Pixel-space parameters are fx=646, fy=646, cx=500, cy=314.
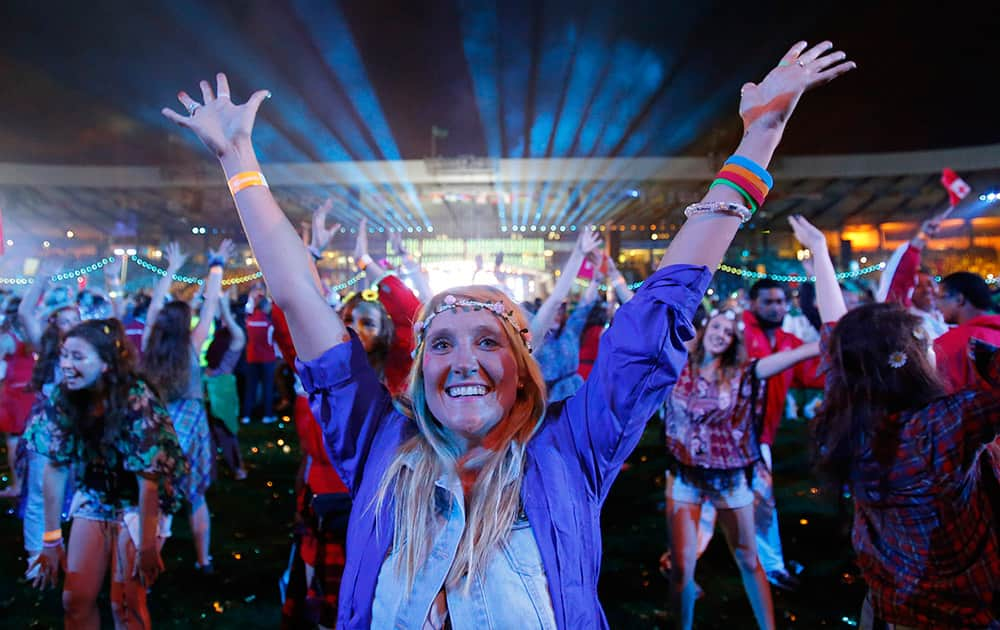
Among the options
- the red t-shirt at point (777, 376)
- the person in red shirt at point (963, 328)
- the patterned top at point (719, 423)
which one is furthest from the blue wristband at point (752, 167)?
the red t-shirt at point (777, 376)

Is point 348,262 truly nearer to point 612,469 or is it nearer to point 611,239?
point 611,239

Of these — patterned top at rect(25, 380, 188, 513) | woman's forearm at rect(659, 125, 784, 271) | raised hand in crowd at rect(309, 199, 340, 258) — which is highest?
raised hand in crowd at rect(309, 199, 340, 258)

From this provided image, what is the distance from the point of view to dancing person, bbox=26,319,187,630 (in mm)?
2930

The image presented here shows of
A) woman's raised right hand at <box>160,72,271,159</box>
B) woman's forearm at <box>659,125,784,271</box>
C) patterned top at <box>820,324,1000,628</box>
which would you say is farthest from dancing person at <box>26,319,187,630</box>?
patterned top at <box>820,324,1000,628</box>

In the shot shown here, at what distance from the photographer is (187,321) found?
530cm

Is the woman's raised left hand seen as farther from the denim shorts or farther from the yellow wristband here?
the denim shorts

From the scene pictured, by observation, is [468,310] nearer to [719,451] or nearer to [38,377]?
[719,451]

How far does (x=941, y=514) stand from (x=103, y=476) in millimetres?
3468

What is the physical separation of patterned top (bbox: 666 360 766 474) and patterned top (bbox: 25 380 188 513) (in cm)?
277

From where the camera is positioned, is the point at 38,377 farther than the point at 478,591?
Yes

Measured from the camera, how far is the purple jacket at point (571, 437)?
4.35ft

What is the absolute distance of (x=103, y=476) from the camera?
3.01m

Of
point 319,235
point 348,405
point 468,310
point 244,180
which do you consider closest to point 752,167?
point 468,310

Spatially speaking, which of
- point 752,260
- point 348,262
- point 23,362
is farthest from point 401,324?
point 348,262
